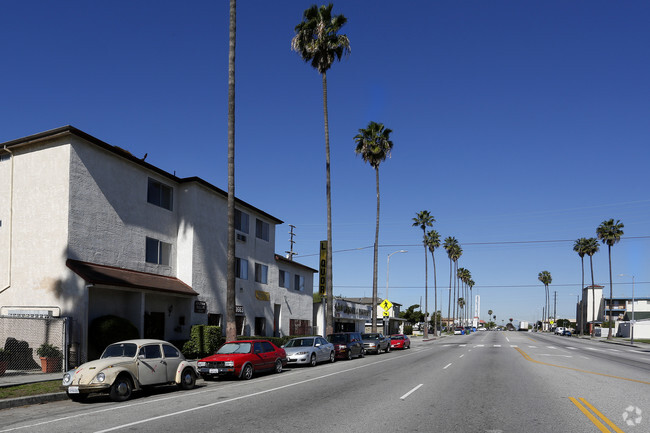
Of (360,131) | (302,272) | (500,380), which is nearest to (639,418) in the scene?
(500,380)

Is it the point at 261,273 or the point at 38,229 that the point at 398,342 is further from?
the point at 38,229

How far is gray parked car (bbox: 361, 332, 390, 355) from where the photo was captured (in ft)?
115

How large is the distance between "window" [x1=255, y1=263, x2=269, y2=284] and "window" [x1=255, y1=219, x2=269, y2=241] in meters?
2.01

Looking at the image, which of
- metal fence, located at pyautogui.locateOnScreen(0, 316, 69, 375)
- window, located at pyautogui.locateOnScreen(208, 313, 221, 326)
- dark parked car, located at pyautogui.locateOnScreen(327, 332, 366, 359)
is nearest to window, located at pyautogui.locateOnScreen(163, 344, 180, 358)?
metal fence, located at pyautogui.locateOnScreen(0, 316, 69, 375)

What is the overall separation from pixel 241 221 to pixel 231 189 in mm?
11332

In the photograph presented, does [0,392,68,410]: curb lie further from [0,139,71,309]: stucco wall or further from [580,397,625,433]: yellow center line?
[580,397,625,433]: yellow center line

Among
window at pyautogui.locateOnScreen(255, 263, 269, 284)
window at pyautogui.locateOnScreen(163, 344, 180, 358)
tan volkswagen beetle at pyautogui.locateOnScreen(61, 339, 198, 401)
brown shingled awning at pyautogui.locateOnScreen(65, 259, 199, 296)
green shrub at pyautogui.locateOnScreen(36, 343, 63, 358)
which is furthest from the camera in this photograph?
window at pyautogui.locateOnScreen(255, 263, 269, 284)

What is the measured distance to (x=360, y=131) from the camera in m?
47.4

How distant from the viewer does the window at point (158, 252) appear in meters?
27.0

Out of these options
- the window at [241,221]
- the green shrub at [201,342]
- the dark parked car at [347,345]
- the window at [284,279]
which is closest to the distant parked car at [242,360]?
the green shrub at [201,342]

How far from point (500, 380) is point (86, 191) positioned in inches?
696

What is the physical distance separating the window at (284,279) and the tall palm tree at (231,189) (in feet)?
56.0

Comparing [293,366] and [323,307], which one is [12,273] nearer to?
[293,366]

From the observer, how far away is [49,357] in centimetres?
1902
